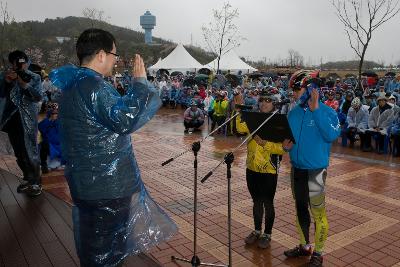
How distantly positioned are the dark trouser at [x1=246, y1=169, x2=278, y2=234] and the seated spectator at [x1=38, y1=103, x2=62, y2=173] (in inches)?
182

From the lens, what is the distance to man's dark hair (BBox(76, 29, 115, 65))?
225cm

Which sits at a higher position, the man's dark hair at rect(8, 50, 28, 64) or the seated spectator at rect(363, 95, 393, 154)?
the man's dark hair at rect(8, 50, 28, 64)

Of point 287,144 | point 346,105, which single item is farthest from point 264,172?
point 346,105

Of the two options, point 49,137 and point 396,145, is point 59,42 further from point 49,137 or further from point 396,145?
point 396,145

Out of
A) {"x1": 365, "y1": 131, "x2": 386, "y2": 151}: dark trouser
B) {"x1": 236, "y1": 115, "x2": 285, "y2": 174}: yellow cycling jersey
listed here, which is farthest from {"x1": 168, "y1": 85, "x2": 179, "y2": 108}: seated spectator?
{"x1": 236, "y1": 115, "x2": 285, "y2": 174}: yellow cycling jersey

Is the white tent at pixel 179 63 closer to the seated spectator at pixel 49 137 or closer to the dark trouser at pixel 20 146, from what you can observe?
the seated spectator at pixel 49 137

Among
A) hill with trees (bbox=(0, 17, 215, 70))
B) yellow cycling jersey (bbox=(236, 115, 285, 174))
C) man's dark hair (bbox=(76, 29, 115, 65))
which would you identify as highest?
hill with trees (bbox=(0, 17, 215, 70))

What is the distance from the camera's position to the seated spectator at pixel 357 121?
10138 millimetres

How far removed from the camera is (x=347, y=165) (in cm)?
808

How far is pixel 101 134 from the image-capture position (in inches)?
86.9

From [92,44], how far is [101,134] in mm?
540

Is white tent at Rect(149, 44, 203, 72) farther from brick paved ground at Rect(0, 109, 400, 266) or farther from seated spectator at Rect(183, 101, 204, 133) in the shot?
brick paved ground at Rect(0, 109, 400, 266)

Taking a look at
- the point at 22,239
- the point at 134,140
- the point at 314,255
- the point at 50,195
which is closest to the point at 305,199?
the point at 314,255

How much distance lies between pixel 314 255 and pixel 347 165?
4834 mm
